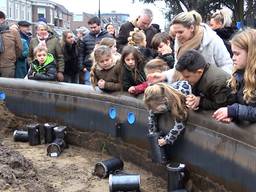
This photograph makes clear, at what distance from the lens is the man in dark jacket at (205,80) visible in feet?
14.7

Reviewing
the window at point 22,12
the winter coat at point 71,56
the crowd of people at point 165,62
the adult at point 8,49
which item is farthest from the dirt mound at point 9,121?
the window at point 22,12

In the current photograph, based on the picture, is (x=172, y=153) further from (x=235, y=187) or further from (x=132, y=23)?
(x=132, y=23)

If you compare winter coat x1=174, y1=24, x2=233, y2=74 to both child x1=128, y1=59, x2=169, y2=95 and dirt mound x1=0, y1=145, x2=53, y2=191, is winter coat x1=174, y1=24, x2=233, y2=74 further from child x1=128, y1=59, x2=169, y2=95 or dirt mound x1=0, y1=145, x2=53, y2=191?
dirt mound x1=0, y1=145, x2=53, y2=191

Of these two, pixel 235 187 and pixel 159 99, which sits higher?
pixel 159 99

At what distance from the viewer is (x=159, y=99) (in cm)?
509

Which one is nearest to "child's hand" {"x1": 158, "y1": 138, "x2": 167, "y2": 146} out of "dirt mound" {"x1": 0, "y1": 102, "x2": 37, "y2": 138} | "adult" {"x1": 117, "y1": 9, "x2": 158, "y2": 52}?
"adult" {"x1": 117, "y1": 9, "x2": 158, "y2": 52}

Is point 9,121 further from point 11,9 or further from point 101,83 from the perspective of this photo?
point 11,9

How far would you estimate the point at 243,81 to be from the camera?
4.16m

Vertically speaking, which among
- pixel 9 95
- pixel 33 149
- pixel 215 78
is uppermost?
pixel 215 78

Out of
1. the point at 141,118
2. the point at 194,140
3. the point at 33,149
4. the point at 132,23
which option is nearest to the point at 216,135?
the point at 194,140

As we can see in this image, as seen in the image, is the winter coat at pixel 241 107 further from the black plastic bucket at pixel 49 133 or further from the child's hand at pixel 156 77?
the black plastic bucket at pixel 49 133

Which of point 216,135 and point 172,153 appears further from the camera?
point 172,153

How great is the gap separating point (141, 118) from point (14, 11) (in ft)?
219

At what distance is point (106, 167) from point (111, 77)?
1.27 m
